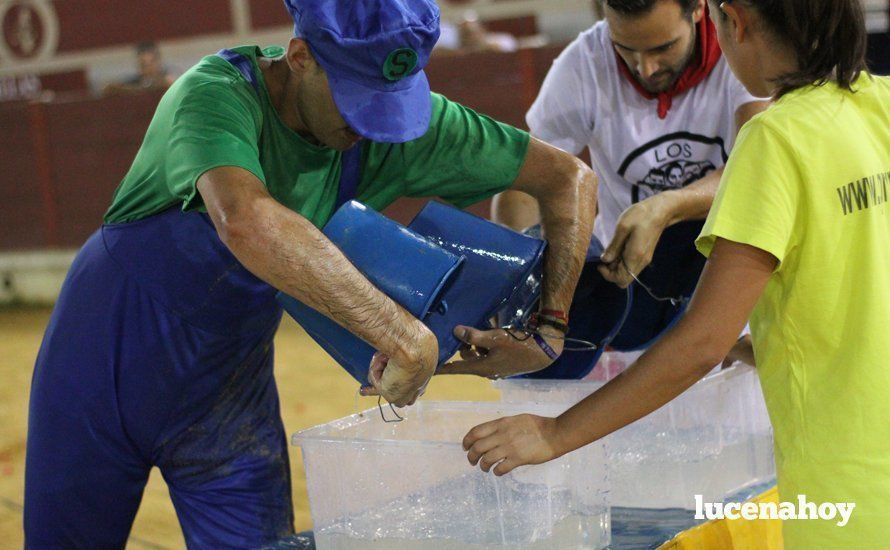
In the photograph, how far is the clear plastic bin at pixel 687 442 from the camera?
235 cm

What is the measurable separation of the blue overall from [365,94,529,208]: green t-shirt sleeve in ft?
0.28

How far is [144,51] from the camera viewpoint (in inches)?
416

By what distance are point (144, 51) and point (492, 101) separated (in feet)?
12.5

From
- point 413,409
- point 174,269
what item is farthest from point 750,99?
point 174,269

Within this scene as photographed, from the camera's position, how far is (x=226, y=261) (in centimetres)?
209

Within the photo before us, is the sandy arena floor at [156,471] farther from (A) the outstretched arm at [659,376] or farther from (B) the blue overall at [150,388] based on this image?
(A) the outstretched arm at [659,376]

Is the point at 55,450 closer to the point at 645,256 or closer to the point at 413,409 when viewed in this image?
the point at 413,409

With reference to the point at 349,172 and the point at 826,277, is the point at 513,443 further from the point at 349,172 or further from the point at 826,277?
the point at 349,172

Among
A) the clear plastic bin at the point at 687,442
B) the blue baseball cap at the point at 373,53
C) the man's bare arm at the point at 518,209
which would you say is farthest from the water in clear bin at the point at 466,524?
the man's bare arm at the point at 518,209

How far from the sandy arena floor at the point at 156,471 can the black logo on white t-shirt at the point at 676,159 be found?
5.48 ft

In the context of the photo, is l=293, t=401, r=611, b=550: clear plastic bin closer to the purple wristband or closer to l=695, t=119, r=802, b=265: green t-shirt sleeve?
the purple wristband

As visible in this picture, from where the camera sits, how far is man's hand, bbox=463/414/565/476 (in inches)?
67.6

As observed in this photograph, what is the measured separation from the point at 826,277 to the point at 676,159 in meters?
1.14

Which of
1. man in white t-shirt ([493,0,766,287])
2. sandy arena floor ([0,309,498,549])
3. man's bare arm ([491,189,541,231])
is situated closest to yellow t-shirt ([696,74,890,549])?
man in white t-shirt ([493,0,766,287])
